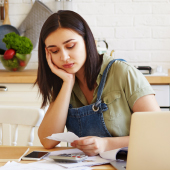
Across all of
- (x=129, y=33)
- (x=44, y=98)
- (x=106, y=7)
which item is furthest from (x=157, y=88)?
(x=44, y=98)

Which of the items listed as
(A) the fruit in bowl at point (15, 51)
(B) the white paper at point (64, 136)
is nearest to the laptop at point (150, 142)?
(B) the white paper at point (64, 136)

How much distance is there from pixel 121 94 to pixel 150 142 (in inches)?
23.1

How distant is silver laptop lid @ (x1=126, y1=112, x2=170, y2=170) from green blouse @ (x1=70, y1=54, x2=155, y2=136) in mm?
526

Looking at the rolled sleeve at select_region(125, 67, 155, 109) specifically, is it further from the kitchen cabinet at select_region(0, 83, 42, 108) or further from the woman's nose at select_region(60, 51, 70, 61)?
the kitchen cabinet at select_region(0, 83, 42, 108)

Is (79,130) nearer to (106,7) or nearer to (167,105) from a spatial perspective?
(167,105)

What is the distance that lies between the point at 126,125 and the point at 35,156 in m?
0.40

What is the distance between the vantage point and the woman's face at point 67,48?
4.30 feet

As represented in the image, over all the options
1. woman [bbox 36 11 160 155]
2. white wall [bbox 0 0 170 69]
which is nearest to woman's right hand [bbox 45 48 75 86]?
woman [bbox 36 11 160 155]

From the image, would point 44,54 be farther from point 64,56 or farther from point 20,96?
point 20,96

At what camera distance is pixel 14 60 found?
2.66 metres

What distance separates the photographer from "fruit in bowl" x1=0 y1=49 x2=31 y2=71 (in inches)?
104

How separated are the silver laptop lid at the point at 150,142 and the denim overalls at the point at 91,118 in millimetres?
532

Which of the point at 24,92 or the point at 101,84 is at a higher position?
the point at 101,84

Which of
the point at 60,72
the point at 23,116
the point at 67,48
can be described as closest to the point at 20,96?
the point at 23,116
